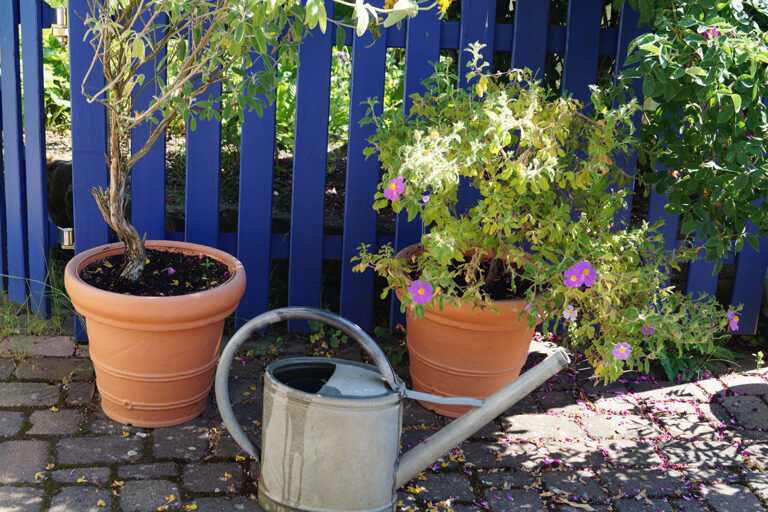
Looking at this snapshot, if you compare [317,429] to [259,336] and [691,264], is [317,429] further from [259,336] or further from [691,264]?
[691,264]

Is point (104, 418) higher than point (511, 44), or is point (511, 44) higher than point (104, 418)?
point (511, 44)

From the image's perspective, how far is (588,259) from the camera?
9.40 feet

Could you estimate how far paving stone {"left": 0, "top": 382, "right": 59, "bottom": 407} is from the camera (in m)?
3.04

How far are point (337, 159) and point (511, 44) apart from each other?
4.64 ft

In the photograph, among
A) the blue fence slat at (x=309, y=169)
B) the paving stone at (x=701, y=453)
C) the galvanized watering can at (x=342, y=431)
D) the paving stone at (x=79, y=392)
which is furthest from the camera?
the blue fence slat at (x=309, y=169)

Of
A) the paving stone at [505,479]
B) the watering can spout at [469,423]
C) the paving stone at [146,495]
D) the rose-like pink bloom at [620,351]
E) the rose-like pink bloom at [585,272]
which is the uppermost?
the rose-like pink bloom at [585,272]

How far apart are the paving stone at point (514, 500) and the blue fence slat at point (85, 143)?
1878mm

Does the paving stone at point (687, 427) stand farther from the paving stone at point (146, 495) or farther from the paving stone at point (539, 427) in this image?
the paving stone at point (146, 495)

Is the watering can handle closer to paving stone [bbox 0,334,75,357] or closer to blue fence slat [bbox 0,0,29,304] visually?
paving stone [bbox 0,334,75,357]

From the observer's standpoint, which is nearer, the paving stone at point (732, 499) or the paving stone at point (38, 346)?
the paving stone at point (732, 499)

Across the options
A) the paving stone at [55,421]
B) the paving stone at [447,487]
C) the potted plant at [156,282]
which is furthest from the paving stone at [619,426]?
the paving stone at [55,421]

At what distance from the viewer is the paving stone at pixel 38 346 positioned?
341 centimetres

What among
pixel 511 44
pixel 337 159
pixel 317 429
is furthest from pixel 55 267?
pixel 511 44

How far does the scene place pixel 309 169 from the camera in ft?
11.6
